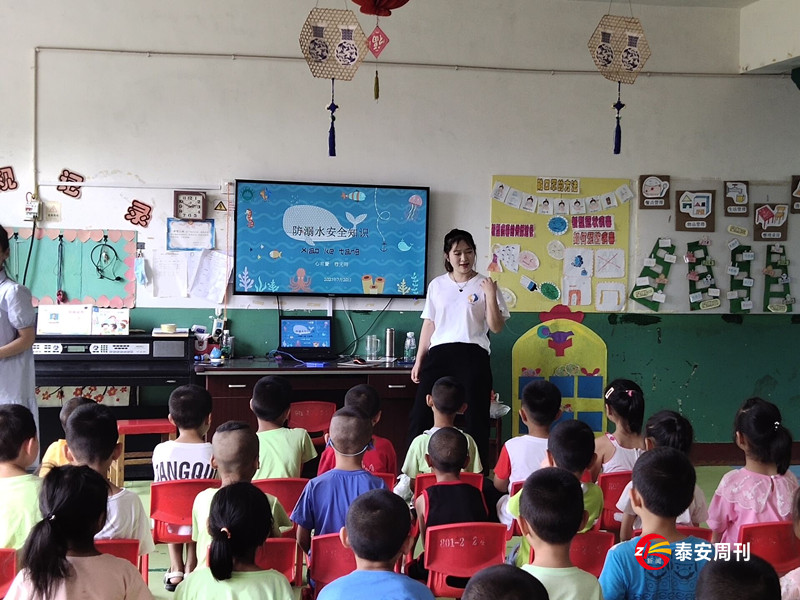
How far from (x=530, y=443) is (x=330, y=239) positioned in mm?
2791

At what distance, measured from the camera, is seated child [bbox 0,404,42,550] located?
2.55 meters

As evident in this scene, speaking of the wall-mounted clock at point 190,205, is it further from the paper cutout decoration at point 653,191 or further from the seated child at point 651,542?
the seated child at point 651,542

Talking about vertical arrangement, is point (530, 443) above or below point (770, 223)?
below

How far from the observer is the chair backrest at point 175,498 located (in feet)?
9.89

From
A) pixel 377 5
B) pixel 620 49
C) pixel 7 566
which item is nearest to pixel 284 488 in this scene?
pixel 7 566

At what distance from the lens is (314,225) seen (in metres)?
5.85

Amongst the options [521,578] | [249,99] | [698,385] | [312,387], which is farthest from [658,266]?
[521,578]

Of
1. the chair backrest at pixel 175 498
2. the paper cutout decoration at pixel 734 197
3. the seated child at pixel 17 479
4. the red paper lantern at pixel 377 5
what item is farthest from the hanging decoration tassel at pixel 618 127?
the seated child at pixel 17 479

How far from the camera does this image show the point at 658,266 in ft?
20.4

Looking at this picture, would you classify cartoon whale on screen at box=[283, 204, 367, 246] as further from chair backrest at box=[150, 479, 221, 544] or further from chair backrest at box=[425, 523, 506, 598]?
chair backrest at box=[425, 523, 506, 598]

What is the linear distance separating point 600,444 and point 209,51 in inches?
156

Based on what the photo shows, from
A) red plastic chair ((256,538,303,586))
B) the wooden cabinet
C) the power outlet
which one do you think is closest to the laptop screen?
the wooden cabinet

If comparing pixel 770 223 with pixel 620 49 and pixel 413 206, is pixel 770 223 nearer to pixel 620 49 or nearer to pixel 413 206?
pixel 620 49

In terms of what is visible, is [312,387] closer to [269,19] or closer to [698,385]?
[269,19]
